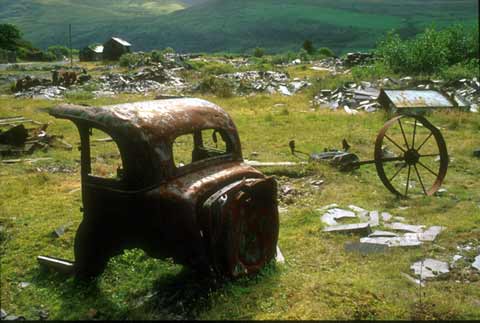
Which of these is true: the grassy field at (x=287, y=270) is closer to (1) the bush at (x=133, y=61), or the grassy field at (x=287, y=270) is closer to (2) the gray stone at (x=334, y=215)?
(2) the gray stone at (x=334, y=215)

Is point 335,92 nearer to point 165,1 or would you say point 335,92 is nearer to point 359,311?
point 359,311

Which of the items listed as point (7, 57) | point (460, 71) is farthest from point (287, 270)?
point (7, 57)

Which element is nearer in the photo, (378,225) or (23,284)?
(23,284)

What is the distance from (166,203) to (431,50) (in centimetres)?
2030

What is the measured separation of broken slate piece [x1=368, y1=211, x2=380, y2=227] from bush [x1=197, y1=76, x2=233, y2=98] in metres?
15.1

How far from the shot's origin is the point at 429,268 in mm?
5184

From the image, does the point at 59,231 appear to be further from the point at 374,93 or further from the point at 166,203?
the point at 374,93

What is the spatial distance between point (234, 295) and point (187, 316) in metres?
0.48

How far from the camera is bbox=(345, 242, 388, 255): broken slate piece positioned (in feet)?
18.5

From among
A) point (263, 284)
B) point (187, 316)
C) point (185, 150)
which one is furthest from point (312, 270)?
point (185, 150)

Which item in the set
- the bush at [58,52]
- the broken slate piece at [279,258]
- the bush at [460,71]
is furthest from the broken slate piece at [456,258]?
the bush at [58,52]

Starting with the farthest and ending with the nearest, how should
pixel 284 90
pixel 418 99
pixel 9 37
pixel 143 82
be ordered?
pixel 9 37 < pixel 143 82 < pixel 284 90 < pixel 418 99

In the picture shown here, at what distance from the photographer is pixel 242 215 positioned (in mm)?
4367

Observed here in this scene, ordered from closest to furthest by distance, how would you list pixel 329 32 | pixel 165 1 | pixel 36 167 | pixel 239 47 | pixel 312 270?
pixel 312 270
pixel 36 167
pixel 329 32
pixel 239 47
pixel 165 1
